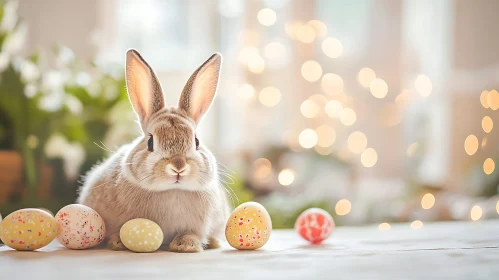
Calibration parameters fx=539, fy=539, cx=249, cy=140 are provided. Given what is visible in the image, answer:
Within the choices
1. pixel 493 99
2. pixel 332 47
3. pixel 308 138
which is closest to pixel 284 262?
pixel 493 99

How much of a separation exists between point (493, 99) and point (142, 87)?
2.65 metres

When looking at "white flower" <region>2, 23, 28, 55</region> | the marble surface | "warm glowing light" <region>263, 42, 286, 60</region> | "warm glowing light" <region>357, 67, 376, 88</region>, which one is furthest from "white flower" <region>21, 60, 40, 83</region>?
"warm glowing light" <region>357, 67, 376, 88</region>

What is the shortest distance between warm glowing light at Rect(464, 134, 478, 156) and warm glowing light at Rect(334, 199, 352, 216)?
1.00m

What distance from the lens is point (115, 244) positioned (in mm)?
1559

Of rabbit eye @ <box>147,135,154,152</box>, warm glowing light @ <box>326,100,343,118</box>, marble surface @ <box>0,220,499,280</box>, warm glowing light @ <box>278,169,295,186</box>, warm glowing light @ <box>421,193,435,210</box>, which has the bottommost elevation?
marble surface @ <box>0,220,499,280</box>

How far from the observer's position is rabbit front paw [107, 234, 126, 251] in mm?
1553

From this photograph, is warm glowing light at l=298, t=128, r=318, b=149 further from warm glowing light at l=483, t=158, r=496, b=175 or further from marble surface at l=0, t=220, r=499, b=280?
marble surface at l=0, t=220, r=499, b=280

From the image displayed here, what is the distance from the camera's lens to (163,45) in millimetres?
Result: 4738

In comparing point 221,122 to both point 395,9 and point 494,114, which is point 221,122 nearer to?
point 395,9

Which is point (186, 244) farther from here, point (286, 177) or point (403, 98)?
point (403, 98)

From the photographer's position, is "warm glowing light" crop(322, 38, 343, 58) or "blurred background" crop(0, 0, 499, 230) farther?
"warm glowing light" crop(322, 38, 343, 58)

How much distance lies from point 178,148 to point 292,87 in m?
2.89

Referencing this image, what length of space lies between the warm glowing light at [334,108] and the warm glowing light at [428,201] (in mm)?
1076

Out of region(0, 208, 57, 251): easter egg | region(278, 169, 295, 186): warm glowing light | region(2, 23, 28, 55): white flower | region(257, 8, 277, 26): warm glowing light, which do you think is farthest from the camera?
region(257, 8, 277, 26): warm glowing light
